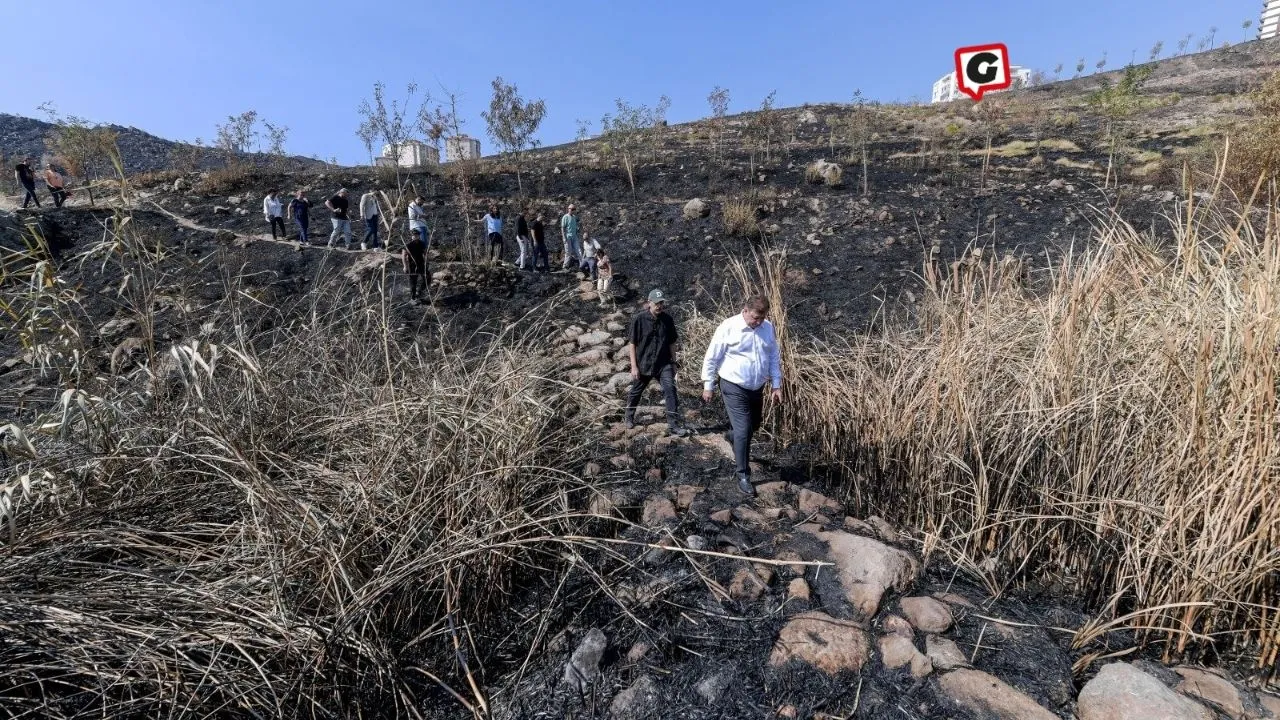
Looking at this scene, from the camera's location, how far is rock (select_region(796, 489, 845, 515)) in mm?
3113

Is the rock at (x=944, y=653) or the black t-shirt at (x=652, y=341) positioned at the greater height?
the black t-shirt at (x=652, y=341)

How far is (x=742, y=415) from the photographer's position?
3.48m

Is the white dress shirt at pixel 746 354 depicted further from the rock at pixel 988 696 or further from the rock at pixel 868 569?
the rock at pixel 988 696

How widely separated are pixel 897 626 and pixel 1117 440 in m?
1.23

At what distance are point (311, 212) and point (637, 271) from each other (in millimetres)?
8190

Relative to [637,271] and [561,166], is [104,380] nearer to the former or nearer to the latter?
[637,271]

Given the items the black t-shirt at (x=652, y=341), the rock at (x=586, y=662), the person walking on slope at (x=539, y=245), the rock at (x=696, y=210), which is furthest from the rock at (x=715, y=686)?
the rock at (x=696, y=210)

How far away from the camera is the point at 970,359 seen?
2.99m

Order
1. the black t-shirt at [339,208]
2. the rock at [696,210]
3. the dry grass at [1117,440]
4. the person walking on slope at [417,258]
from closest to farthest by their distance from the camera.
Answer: the dry grass at [1117,440] → the person walking on slope at [417,258] → the black t-shirt at [339,208] → the rock at [696,210]

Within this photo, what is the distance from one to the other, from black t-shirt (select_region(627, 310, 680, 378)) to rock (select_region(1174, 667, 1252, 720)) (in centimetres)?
314

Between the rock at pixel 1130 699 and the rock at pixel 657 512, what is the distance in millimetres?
1691

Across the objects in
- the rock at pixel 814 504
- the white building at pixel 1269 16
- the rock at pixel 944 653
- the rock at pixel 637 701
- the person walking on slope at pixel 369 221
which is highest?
the white building at pixel 1269 16

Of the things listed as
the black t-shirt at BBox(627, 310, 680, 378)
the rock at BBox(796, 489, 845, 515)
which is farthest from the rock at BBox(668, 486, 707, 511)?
the black t-shirt at BBox(627, 310, 680, 378)

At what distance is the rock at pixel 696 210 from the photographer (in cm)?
1115
